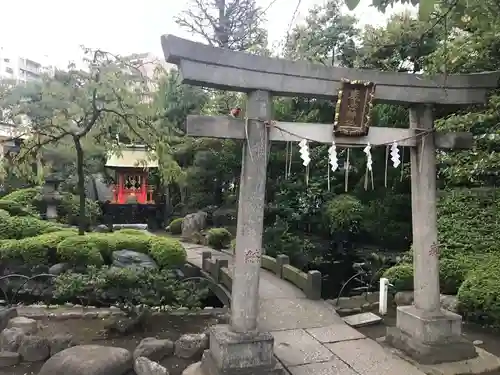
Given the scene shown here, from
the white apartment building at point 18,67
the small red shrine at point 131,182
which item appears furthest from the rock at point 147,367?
the white apartment building at point 18,67

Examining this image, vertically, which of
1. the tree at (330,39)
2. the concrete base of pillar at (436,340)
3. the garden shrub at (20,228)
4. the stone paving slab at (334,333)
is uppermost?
the tree at (330,39)

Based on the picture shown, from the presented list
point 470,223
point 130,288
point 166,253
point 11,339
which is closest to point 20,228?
point 166,253

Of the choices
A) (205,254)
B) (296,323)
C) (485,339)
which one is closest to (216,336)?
(296,323)

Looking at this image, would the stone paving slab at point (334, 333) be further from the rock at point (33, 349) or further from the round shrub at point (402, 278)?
the rock at point (33, 349)

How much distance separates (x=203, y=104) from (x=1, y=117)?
49.2 feet

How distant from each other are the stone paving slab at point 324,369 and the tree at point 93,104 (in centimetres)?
643

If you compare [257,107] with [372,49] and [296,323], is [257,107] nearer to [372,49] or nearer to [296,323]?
[296,323]

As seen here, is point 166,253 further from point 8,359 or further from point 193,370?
point 193,370

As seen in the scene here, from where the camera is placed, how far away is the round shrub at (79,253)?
905cm

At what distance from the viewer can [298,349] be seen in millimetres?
5617

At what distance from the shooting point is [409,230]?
1238cm

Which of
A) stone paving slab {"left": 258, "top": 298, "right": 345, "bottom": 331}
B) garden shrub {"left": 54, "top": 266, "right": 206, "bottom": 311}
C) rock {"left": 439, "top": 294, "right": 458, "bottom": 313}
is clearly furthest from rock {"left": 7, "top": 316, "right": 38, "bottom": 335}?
rock {"left": 439, "top": 294, "right": 458, "bottom": 313}

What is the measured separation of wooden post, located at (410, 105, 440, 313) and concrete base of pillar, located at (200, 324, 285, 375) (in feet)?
7.21

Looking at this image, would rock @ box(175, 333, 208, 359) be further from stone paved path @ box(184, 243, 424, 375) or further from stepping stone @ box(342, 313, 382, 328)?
stepping stone @ box(342, 313, 382, 328)
